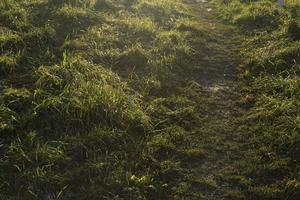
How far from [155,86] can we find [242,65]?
8.06 ft

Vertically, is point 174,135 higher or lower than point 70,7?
lower

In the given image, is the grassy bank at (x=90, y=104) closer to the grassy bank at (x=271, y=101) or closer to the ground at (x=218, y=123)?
the ground at (x=218, y=123)

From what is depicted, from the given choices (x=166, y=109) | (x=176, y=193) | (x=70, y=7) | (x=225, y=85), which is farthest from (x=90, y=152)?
(x=70, y=7)

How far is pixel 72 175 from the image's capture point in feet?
21.8

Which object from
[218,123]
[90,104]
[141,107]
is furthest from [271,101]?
[90,104]

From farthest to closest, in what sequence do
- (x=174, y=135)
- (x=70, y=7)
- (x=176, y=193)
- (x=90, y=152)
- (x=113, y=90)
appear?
(x=70, y=7) < (x=113, y=90) < (x=174, y=135) < (x=90, y=152) < (x=176, y=193)

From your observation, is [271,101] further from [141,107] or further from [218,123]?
[141,107]

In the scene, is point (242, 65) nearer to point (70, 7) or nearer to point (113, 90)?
point (113, 90)

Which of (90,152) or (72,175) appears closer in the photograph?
(72,175)

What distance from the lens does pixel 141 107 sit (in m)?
8.64

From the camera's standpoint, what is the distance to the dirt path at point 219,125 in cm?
681

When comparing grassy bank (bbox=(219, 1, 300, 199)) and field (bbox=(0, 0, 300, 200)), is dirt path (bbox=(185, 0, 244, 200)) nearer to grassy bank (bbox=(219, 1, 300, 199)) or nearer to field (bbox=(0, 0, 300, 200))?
field (bbox=(0, 0, 300, 200))

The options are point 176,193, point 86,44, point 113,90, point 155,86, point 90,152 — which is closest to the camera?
point 176,193

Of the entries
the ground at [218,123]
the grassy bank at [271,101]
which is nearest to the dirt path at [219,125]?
the ground at [218,123]
